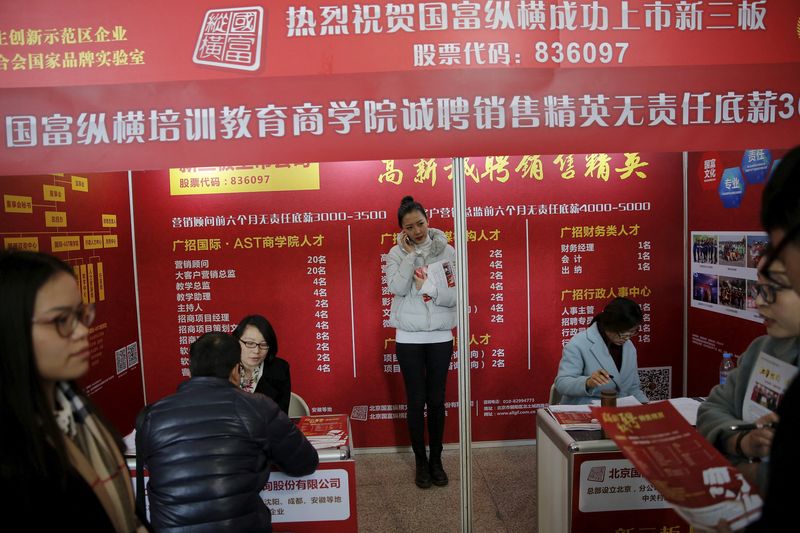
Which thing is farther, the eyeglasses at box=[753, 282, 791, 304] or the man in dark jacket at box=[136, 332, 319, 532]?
the man in dark jacket at box=[136, 332, 319, 532]

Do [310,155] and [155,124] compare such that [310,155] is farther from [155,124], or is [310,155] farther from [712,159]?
[712,159]

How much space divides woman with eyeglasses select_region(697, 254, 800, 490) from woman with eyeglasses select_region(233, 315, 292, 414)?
1728mm

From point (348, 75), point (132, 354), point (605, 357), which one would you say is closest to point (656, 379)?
point (605, 357)

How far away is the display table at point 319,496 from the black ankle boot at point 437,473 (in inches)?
53.2

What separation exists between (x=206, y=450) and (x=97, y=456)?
607 mm

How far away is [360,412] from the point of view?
397cm

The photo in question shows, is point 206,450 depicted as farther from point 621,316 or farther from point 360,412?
point 360,412

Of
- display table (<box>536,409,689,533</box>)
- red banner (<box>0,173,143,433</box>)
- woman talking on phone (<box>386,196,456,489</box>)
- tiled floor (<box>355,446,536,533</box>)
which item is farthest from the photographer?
woman talking on phone (<box>386,196,456,489</box>)

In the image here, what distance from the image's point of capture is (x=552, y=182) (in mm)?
3891

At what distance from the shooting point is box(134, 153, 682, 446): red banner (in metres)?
3.86

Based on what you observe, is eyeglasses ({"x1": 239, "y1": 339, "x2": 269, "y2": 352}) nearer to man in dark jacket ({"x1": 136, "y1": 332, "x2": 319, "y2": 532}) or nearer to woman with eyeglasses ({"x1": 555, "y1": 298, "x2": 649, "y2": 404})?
man in dark jacket ({"x1": 136, "y1": 332, "x2": 319, "y2": 532})

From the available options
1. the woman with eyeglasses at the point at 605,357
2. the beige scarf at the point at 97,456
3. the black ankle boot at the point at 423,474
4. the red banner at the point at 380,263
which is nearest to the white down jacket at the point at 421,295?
the red banner at the point at 380,263

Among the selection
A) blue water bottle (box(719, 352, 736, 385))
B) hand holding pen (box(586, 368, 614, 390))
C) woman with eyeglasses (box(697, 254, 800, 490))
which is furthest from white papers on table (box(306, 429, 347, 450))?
blue water bottle (box(719, 352, 736, 385))

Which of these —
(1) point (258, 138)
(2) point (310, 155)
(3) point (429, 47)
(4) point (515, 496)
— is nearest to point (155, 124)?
(1) point (258, 138)
